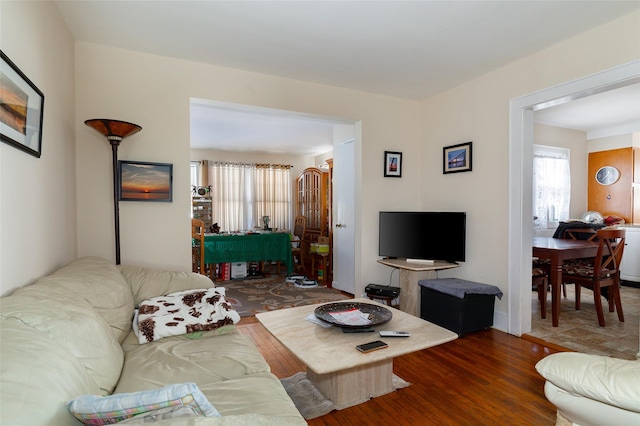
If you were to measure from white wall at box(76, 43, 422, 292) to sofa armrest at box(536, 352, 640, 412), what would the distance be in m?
2.76

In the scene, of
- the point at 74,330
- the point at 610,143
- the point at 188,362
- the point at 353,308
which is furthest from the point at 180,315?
the point at 610,143

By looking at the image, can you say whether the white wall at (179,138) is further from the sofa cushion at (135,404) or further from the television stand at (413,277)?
the sofa cushion at (135,404)

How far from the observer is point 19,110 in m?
1.53

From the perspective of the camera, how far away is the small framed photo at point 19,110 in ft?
4.49

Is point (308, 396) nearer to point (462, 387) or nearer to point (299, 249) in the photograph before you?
point (462, 387)

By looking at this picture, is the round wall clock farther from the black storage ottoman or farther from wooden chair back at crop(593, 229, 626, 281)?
the black storage ottoman

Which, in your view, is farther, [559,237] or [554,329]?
[559,237]

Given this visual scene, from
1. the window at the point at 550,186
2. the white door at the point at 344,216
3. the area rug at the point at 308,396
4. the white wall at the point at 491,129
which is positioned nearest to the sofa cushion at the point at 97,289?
the area rug at the point at 308,396

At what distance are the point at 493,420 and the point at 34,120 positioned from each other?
2.91 meters

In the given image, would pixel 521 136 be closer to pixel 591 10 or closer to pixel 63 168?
pixel 591 10

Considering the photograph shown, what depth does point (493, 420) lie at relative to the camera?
6.23 feet

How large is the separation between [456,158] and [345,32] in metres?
1.92

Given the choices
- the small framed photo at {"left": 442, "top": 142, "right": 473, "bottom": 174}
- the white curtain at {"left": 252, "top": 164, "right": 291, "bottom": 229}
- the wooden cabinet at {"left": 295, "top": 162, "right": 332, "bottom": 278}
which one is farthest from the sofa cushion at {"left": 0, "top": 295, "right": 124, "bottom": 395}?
the white curtain at {"left": 252, "top": 164, "right": 291, "bottom": 229}

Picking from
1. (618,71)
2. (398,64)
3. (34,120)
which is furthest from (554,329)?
(34,120)
